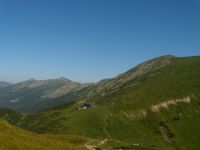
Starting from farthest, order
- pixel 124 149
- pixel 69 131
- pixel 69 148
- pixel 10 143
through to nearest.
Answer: pixel 69 131, pixel 124 149, pixel 69 148, pixel 10 143

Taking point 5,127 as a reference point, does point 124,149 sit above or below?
below

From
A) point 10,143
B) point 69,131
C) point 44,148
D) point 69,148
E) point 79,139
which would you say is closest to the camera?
point 10,143

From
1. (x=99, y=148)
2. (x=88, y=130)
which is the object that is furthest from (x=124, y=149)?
(x=88, y=130)

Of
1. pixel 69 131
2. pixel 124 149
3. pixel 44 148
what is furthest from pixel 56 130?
pixel 44 148

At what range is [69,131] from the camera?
18900 cm

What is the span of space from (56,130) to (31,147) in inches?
5057

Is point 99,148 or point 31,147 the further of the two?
point 99,148

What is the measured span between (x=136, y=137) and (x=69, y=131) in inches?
1604

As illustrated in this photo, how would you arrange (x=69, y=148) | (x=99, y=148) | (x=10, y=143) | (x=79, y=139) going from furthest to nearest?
(x=79, y=139) < (x=99, y=148) < (x=69, y=148) < (x=10, y=143)

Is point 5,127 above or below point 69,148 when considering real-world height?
above

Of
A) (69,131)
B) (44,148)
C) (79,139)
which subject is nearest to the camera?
(44,148)

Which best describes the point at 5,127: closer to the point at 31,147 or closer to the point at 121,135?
the point at 31,147

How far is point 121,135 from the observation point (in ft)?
630

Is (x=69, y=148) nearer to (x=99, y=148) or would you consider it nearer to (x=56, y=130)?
(x=99, y=148)
